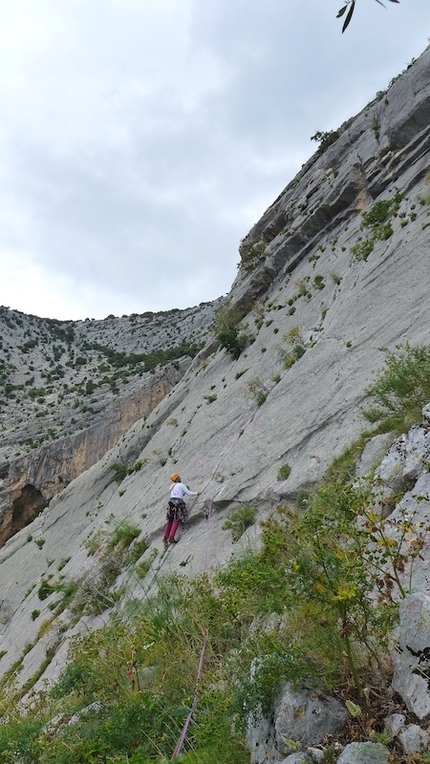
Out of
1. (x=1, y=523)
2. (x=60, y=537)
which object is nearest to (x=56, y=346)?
(x=1, y=523)

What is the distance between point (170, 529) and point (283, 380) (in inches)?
175

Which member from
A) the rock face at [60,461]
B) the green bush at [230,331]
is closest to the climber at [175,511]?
the green bush at [230,331]

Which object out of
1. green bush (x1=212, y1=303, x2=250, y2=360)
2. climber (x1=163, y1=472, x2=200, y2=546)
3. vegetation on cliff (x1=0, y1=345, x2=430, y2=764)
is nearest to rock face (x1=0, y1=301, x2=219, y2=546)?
green bush (x1=212, y1=303, x2=250, y2=360)

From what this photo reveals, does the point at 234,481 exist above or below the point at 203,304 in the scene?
below

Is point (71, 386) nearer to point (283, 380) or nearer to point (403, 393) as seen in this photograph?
point (283, 380)

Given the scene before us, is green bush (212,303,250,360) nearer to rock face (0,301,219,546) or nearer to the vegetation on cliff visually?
the vegetation on cliff

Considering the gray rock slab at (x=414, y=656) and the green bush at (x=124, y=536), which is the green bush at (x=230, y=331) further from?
the gray rock slab at (x=414, y=656)

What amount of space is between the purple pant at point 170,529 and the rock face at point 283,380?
0.84 feet

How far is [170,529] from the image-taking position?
996 centimetres

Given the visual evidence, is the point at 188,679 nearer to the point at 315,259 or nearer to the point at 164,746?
the point at 164,746

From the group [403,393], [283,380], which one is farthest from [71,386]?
[403,393]

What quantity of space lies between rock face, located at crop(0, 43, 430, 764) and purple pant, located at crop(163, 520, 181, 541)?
0.26 m

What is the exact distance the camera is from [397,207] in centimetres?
1348

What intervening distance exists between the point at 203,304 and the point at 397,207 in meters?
60.7
